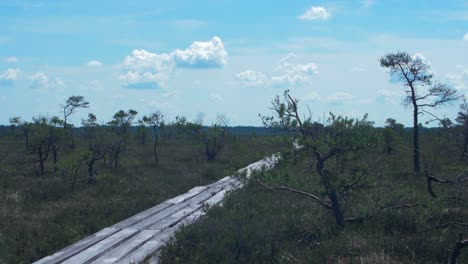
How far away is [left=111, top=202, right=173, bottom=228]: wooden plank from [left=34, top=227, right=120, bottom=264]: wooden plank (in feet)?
1.52

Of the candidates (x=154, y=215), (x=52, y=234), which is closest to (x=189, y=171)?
(x=154, y=215)

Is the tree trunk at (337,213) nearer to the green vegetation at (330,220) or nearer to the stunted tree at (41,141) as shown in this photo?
the green vegetation at (330,220)

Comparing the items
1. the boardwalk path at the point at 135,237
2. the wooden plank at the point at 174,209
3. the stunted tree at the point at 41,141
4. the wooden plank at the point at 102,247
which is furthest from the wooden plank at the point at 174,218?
the stunted tree at the point at 41,141

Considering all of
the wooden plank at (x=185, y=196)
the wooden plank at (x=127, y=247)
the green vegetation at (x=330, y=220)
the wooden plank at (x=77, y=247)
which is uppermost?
the green vegetation at (x=330, y=220)

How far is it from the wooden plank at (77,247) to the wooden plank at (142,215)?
1.52ft

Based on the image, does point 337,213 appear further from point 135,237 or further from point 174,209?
point 174,209

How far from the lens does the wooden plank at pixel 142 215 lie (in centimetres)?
1131

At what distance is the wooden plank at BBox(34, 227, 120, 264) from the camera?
8297 millimetres

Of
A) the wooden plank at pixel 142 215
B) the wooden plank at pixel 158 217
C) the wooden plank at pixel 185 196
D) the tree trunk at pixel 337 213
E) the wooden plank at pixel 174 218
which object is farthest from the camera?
the wooden plank at pixel 185 196

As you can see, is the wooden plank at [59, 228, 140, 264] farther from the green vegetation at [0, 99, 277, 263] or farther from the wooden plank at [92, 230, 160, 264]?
the green vegetation at [0, 99, 277, 263]

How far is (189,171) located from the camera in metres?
23.6

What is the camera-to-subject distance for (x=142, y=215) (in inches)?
489

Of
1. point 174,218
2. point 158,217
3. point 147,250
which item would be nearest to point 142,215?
point 158,217

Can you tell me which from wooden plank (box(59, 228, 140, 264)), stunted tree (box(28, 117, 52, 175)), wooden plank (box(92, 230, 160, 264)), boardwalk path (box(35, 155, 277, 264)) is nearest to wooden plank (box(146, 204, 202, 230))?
boardwalk path (box(35, 155, 277, 264))
